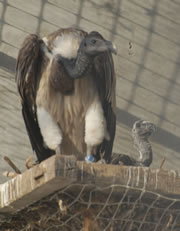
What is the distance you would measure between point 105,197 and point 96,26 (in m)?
2.30

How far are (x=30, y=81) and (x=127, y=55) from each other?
1.41 meters

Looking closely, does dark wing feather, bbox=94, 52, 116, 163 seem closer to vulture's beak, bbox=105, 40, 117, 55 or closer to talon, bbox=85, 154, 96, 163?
talon, bbox=85, 154, 96, 163

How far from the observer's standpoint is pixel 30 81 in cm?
302

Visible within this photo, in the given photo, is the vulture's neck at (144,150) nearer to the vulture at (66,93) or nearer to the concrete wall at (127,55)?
the vulture at (66,93)

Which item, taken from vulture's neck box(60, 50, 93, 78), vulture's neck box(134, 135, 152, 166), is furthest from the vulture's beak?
vulture's neck box(134, 135, 152, 166)

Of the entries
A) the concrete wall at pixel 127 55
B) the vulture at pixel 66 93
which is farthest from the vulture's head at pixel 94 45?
the concrete wall at pixel 127 55

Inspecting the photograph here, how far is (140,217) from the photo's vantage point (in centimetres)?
224

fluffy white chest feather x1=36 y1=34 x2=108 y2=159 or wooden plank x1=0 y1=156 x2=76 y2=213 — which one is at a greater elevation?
wooden plank x1=0 y1=156 x2=76 y2=213

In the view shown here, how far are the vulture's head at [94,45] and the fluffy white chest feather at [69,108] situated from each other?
6.9 inches

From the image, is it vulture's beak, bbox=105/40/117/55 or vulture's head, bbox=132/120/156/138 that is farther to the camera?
vulture's head, bbox=132/120/156/138

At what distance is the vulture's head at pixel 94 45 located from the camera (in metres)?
2.77

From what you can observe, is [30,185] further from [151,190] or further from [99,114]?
[99,114]

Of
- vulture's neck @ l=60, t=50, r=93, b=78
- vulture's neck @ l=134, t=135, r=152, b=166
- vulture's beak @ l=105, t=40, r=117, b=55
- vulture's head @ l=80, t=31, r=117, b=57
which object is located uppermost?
vulture's beak @ l=105, t=40, r=117, b=55

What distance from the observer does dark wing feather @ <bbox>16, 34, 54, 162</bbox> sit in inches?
117
